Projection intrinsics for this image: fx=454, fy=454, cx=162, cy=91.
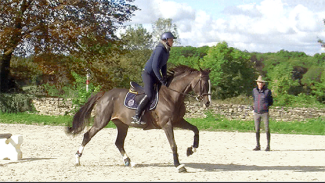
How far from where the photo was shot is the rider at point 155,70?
31.6ft

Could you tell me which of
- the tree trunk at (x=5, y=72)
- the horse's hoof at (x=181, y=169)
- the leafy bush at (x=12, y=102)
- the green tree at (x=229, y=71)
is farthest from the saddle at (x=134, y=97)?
the green tree at (x=229, y=71)

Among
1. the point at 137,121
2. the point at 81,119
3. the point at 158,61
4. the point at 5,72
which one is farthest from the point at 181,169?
the point at 5,72

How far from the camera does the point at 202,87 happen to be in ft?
31.8

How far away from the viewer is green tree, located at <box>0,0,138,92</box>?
25.0 meters

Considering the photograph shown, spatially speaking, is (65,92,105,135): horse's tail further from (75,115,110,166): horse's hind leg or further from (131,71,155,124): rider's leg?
(131,71,155,124): rider's leg

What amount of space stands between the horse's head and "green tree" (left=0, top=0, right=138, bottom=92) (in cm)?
1560

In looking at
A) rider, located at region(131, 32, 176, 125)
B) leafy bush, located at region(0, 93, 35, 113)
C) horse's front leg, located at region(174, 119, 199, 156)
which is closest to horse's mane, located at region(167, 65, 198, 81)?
rider, located at region(131, 32, 176, 125)

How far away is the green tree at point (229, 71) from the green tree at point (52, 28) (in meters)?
27.8

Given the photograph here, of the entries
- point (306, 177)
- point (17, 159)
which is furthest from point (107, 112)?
point (306, 177)

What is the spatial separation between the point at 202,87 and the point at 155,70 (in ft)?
3.51

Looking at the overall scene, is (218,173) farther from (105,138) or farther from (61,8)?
(61,8)

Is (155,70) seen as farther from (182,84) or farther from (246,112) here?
(246,112)

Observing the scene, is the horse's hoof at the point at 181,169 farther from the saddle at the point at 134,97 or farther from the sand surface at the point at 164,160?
the saddle at the point at 134,97

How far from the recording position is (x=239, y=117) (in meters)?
24.2
